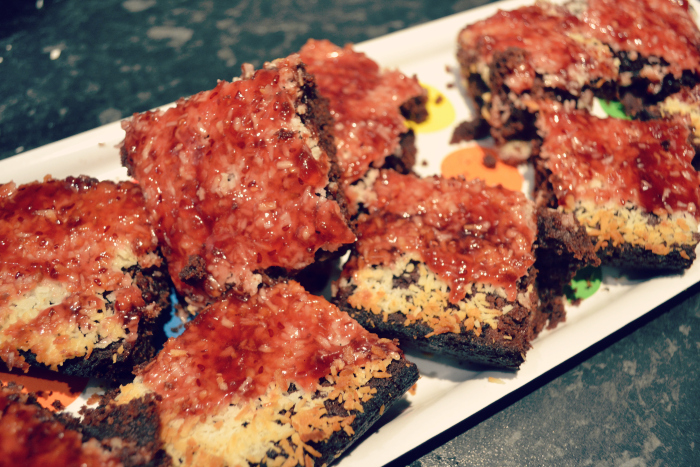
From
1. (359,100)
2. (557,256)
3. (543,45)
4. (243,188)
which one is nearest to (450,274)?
(557,256)

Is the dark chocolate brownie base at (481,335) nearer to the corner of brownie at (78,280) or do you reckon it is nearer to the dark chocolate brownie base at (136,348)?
the dark chocolate brownie base at (136,348)

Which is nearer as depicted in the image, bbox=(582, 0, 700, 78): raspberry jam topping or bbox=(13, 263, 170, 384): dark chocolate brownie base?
bbox=(13, 263, 170, 384): dark chocolate brownie base

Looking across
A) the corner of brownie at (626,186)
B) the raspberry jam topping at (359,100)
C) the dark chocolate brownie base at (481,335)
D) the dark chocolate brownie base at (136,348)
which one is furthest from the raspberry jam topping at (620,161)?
the dark chocolate brownie base at (136,348)

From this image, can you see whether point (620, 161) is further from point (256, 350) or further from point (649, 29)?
point (256, 350)

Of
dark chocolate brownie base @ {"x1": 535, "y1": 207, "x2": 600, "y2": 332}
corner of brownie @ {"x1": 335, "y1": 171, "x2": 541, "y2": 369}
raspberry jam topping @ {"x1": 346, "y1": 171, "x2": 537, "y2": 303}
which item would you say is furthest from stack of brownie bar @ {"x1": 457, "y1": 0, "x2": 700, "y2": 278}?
corner of brownie @ {"x1": 335, "y1": 171, "x2": 541, "y2": 369}

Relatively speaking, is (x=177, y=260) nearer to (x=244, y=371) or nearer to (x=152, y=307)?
(x=152, y=307)

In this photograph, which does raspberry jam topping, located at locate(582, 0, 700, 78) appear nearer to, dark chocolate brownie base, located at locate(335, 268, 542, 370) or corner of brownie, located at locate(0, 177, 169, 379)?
dark chocolate brownie base, located at locate(335, 268, 542, 370)
